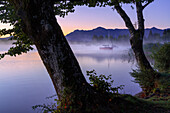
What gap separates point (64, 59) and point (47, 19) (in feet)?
3.72

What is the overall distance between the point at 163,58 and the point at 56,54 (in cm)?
1197

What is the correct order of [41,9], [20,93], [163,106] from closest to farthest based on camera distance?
[41,9] → [163,106] → [20,93]

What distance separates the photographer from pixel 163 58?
13.7 m

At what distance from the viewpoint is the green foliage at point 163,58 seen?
1351 centimetres

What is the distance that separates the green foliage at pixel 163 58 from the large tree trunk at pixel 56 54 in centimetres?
1102

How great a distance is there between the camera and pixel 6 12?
612cm

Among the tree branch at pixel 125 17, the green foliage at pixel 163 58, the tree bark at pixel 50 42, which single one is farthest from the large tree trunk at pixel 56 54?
the green foliage at pixel 163 58

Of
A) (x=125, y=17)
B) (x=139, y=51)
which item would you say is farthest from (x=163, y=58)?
(x=125, y=17)

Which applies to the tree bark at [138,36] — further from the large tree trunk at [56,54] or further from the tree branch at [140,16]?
the large tree trunk at [56,54]

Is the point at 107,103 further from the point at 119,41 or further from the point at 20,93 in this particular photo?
the point at 119,41

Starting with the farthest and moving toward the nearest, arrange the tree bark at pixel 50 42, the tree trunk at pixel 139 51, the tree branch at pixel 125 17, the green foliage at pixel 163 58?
the green foliage at pixel 163 58, the tree branch at pixel 125 17, the tree trunk at pixel 139 51, the tree bark at pixel 50 42

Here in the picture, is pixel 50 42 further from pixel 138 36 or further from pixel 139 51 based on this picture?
pixel 138 36

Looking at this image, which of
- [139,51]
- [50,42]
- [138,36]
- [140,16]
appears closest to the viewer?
[50,42]

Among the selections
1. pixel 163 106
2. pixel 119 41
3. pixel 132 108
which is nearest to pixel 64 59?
pixel 132 108
